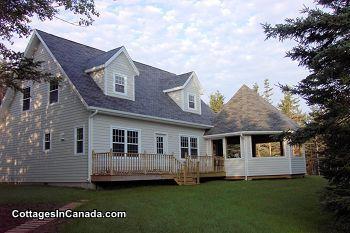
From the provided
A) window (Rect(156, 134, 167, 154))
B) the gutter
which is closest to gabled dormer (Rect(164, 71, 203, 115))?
the gutter

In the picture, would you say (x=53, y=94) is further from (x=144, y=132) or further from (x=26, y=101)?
(x=144, y=132)

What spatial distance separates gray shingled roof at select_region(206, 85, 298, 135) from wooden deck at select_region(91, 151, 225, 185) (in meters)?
3.12

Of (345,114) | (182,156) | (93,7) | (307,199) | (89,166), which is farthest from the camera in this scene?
(182,156)

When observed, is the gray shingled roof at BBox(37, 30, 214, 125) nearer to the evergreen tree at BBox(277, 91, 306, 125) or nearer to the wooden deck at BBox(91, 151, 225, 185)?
the wooden deck at BBox(91, 151, 225, 185)

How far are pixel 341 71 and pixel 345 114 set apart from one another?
3.30 feet

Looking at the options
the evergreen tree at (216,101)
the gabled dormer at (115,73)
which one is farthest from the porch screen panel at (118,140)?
the evergreen tree at (216,101)

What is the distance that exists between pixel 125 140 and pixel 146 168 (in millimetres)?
1959

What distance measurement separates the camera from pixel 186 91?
82.4ft

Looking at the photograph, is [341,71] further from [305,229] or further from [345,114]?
[305,229]

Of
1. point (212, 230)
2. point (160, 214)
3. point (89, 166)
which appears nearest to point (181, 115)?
point (89, 166)

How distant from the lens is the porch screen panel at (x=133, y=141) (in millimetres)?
19391

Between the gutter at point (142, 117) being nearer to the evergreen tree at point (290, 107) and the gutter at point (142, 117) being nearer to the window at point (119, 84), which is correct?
the window at point (119, 84)

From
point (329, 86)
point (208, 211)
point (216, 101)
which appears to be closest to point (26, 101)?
point (208, 211)

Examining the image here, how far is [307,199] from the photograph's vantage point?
13.5 metres
